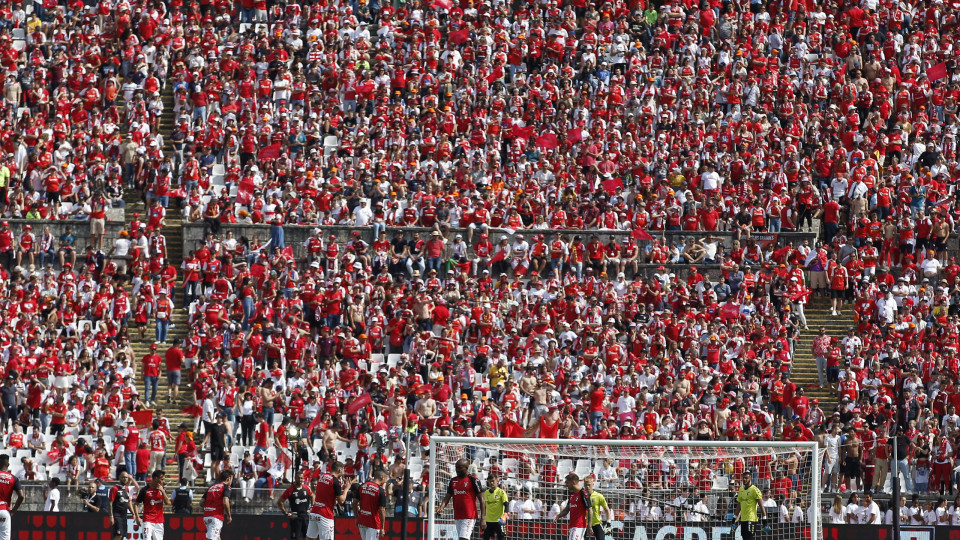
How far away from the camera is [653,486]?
89.8 ft

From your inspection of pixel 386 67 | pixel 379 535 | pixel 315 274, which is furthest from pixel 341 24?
pixel 379 535

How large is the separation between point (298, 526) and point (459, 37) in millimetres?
18169

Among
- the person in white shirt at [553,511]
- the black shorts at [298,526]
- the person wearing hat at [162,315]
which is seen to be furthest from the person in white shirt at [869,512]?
the person wearing hat at [162,315]

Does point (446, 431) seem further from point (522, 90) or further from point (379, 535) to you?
point (522, 90)

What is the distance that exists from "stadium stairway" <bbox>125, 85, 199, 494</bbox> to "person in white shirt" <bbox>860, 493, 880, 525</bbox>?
11487 millimetres

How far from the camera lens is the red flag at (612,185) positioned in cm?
4056

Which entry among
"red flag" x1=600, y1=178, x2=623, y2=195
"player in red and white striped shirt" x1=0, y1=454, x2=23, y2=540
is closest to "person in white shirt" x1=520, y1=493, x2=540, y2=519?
"player in red and white striped shirt" x1=0, y1=454, x2=23, y2=540

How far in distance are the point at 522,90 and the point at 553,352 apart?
896 cm

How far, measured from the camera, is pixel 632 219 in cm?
4012

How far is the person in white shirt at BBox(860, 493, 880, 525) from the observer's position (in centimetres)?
3011

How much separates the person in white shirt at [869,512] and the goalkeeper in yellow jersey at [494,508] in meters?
7.31

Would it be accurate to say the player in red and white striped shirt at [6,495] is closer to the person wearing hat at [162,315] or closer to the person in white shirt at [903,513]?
the person wearing hat at [162,315]

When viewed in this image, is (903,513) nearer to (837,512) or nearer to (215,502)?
(837,512)

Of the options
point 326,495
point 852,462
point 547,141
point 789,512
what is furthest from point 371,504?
point 547,141
